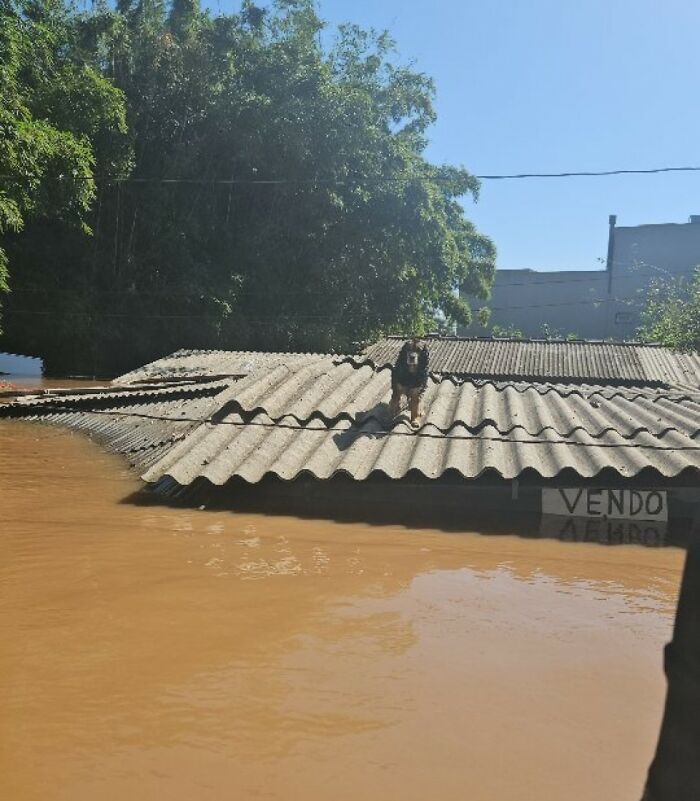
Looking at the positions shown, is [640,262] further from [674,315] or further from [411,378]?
[411,378]

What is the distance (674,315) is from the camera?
102 feet

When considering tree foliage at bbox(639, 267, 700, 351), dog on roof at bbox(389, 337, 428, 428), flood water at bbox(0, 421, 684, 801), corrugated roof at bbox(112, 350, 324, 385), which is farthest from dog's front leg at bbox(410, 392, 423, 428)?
tree foliage at bbox(639, 267, 700, 351)

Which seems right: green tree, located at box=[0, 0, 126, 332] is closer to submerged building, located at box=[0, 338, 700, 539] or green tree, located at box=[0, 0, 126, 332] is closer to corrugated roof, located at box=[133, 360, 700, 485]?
submerged building, located at box=[0, 338, 700, 539]

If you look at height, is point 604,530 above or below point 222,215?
below

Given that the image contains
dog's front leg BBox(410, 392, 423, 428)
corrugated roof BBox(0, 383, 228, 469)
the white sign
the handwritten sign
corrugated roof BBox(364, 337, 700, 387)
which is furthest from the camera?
corrugated roof BBox(364, 337, 700, 387)

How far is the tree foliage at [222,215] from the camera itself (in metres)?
28.4

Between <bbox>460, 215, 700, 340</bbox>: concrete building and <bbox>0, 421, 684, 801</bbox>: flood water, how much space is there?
4019 centimetres

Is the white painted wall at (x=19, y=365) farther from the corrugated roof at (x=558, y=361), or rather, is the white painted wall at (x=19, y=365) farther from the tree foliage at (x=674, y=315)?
the tree foliage at (x=674, y=315)

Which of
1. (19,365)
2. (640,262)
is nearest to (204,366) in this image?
(19,365)

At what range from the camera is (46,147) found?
17.6 meters

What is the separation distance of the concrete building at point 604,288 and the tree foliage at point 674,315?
2.65 m

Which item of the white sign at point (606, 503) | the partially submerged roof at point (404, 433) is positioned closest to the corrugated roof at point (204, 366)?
the partially submerged roof at point (404, 433)

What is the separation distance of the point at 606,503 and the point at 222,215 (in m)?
25.4

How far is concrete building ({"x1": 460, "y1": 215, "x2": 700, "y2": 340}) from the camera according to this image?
146 feet
